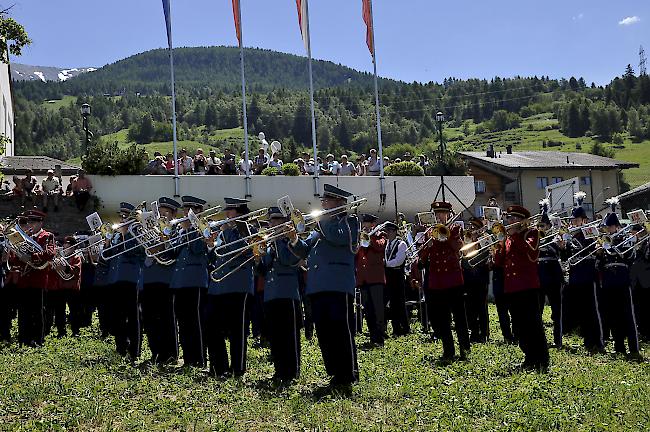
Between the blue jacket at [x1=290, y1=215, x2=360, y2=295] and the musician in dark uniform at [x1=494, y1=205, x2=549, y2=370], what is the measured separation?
93.0 inches

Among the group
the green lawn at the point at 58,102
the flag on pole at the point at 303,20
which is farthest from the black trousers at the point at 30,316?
the green lawn at the point at 58,102

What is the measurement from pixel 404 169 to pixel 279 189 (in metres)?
4.60

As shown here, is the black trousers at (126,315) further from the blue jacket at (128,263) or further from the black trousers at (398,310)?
the black trousers at (398,310)

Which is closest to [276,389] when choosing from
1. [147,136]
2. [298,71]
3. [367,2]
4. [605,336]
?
[605,336]

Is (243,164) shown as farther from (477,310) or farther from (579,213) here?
(579,213)

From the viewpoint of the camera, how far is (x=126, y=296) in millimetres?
10062

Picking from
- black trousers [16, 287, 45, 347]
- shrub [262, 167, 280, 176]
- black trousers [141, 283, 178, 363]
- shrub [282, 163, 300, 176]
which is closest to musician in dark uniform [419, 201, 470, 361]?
black trousers [141, 283, 178, 363]

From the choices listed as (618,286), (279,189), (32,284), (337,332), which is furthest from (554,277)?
(279,189)

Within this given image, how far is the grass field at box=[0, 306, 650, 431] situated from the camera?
6.29 metres

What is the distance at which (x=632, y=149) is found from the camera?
102875 millimetres

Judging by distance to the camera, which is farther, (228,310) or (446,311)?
(446,311)

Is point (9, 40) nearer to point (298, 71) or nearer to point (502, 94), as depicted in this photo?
point (502, 94)

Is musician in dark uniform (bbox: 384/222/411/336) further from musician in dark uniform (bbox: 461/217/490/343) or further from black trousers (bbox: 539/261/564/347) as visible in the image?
black trousers (bbox: 539/261/564/347)

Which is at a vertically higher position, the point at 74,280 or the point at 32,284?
the point at 32,284
